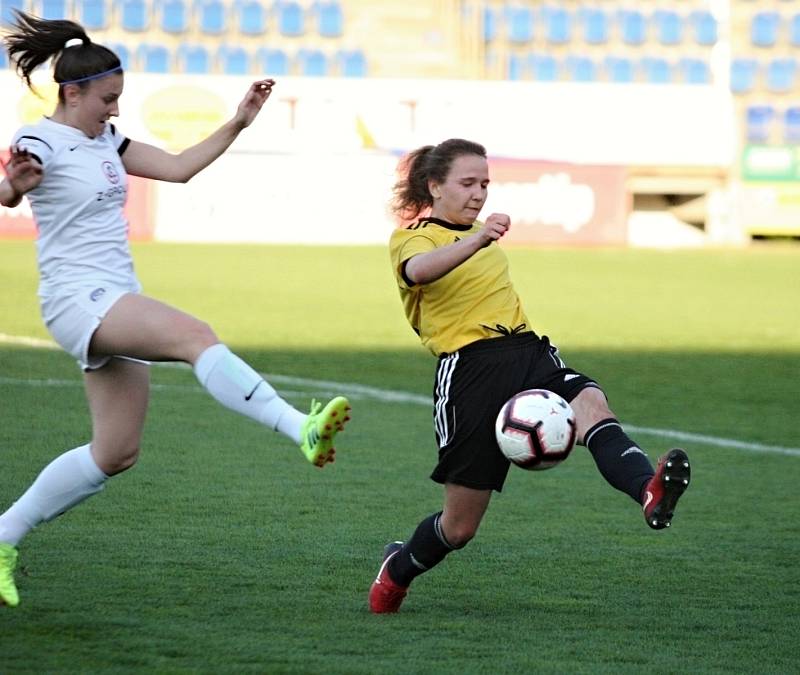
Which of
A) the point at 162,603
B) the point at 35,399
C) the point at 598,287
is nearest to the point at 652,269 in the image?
the point at 598,287

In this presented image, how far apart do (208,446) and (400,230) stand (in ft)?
12.5

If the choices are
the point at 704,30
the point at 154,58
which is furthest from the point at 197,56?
the point at 704,30

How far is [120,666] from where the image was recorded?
399cm

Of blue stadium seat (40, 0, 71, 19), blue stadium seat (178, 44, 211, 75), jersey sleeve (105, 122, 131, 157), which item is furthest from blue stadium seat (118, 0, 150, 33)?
jersey sleeve (105, 122, 131, 157)

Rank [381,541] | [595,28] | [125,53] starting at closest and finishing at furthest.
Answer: [381,541] → [125,53] → [595,28]

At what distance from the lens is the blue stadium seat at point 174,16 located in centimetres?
4750

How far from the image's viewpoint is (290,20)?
47.8 metres

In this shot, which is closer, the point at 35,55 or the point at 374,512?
the point at 35,55

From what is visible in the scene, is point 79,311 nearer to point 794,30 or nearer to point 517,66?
point 517,66

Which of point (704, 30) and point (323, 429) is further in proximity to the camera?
point (704, 30)

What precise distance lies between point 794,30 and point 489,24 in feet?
35.2

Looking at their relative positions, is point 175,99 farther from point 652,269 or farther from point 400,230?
point 400,230

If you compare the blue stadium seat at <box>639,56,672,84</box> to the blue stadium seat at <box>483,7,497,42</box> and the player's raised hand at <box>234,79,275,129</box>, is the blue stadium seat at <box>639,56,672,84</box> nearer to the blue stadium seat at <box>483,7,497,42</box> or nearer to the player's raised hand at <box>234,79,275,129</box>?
the blue stadium seat at <box>483,7,497,42</box>

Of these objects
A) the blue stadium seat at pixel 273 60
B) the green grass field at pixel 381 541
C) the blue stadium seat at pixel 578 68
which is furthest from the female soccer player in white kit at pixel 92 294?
the blue stadium seat at pixel 578 68
